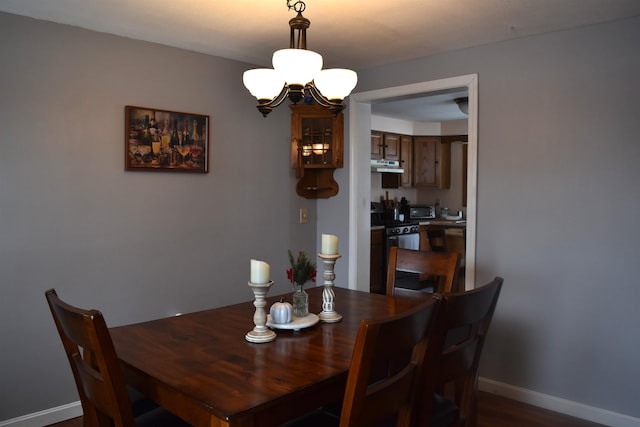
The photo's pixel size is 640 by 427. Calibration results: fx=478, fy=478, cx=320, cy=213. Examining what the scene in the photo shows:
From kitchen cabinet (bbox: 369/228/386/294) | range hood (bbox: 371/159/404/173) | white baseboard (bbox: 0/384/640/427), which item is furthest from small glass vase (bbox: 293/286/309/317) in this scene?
range hood (bbox: 371/159/404/173)

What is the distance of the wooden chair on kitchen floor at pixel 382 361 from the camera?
1.18 m

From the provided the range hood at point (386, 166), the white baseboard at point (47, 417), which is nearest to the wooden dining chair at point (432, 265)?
the white baseboard at point (47, 417)

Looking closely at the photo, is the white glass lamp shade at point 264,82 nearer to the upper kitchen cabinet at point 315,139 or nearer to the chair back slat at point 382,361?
Answer: the chair back slat at point 382,361

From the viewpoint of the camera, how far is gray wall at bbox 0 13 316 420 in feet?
8.63

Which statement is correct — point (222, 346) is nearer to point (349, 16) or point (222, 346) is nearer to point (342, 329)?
point (342, 329)

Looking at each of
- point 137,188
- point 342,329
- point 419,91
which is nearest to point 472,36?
point 419,91

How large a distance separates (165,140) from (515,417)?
9.15 ft

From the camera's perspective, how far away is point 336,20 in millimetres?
2682

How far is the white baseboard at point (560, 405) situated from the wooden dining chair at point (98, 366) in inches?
97.5

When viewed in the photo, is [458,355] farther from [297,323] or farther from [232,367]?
[232,367]

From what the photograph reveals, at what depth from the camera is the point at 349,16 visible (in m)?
2.62

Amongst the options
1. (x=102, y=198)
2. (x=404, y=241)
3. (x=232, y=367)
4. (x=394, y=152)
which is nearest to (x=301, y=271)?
(x=232, y=367)

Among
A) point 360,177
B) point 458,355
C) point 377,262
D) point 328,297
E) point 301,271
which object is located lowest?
point 377,262

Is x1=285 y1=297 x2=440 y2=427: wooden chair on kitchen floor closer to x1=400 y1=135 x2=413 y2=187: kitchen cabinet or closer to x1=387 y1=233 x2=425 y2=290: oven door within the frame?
x1=387 y1=233 x2=425 y2=290: oven door
